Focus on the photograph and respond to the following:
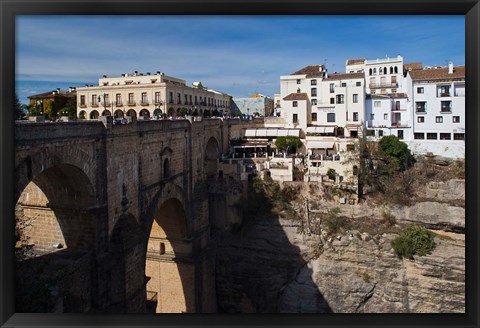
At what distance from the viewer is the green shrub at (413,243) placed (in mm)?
13764

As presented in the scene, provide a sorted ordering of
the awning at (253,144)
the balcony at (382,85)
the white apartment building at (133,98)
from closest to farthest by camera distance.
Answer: the awning at (253,144) < the white apartment building at (133,98) < the balcony at (382,85)

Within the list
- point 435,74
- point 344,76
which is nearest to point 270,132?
point 344,76

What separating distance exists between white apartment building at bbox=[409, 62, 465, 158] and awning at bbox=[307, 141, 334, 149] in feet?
10.4

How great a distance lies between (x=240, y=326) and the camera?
3.25m

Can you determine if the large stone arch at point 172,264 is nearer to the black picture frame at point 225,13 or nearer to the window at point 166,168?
the window at point 166,168

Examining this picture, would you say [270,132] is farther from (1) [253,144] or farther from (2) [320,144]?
(2) [320,144]

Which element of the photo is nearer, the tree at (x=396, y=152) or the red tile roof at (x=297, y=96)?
the tree at (x=396, y=152)

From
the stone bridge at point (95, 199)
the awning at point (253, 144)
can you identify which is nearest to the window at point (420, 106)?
the awning at point (253, 144)

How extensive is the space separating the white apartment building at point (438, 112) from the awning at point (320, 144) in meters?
3.16

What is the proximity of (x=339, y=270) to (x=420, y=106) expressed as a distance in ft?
25.5

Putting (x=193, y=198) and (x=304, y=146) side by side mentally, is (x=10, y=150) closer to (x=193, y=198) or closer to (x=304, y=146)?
(x=193, y=198)

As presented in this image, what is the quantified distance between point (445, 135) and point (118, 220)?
1333 cm

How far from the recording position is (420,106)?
17.6m

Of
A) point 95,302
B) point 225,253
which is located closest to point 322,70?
point 225,253
